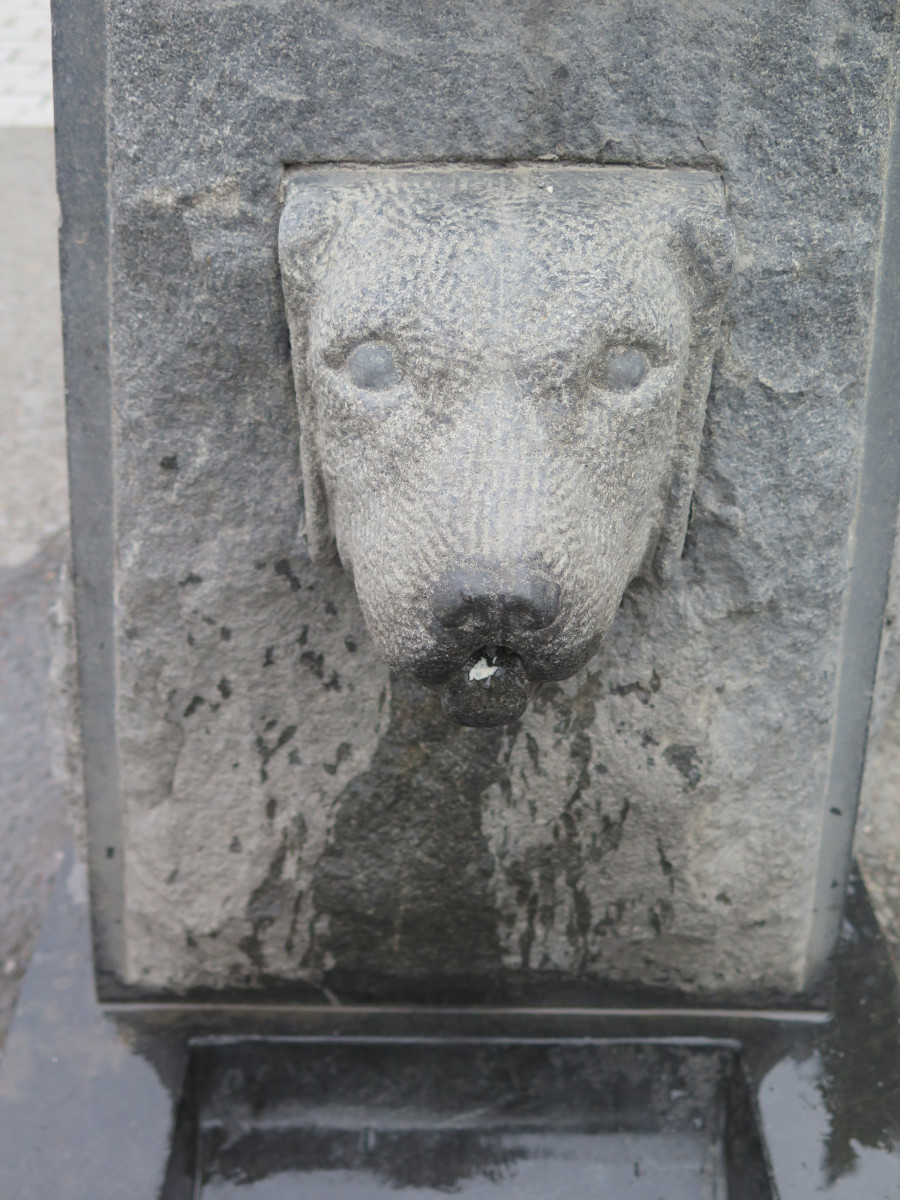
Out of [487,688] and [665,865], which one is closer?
[487,688]

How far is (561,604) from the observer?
44.8 inches

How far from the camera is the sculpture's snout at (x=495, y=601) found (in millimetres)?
1104

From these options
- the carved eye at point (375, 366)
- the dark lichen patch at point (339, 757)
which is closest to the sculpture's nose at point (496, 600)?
the carved eye at point (375, 366)

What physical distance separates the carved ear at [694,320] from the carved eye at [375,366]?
0.31 m

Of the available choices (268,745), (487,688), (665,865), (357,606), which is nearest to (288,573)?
(357,606)

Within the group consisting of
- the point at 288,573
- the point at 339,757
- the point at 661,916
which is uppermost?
the point at 288,573

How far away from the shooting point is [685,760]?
1.53 m

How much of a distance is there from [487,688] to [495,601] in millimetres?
129

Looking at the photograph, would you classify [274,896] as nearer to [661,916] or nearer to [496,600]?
[661,916]

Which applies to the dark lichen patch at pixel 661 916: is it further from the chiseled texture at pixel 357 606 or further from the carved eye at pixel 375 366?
the carved eye at pixel 375 366

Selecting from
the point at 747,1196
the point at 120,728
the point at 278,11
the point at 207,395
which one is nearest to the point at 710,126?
the point at 278,11

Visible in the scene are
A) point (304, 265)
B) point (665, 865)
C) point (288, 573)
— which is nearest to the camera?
point (304, 265)

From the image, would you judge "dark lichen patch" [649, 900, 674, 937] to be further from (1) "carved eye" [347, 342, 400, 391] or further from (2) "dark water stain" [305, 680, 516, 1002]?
(1) "carved eye" [347, 342, 400, 391]

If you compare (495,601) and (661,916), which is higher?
(495,601)
